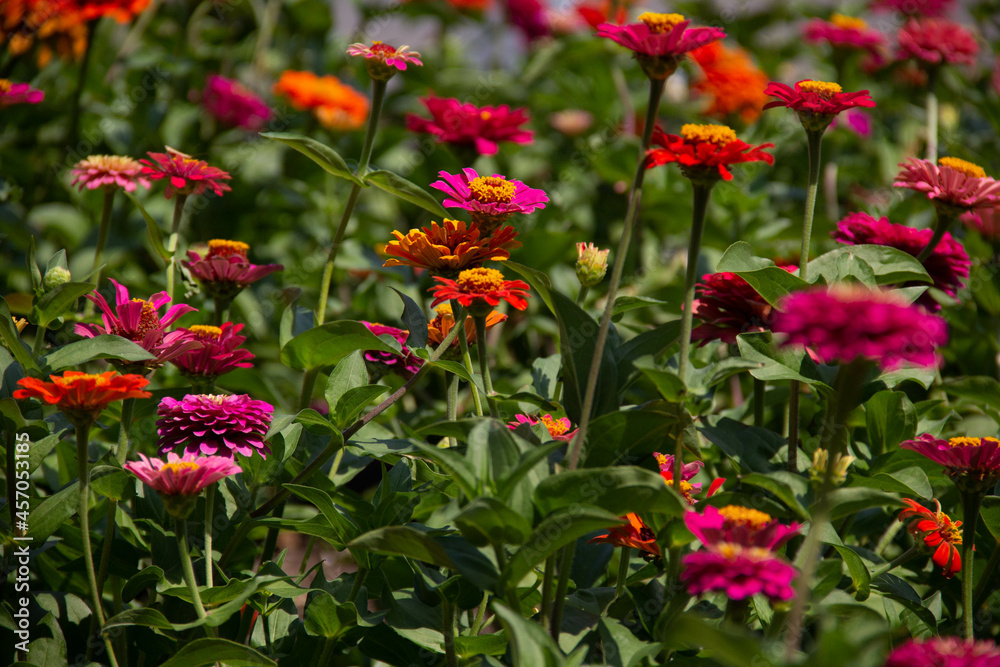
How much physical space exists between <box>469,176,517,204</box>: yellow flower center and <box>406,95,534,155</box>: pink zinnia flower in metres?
0.41

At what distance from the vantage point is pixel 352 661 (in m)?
1.11

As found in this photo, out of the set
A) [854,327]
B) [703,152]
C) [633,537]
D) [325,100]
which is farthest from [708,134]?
[325,100]

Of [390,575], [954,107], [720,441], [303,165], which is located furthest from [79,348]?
[954,107]

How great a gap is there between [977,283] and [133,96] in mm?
2062

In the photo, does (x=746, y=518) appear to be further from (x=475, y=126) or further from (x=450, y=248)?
(x=475, y=126)

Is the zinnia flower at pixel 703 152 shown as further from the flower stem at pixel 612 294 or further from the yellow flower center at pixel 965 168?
the yellow flower center at pixel 965 168

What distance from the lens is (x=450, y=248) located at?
999mm

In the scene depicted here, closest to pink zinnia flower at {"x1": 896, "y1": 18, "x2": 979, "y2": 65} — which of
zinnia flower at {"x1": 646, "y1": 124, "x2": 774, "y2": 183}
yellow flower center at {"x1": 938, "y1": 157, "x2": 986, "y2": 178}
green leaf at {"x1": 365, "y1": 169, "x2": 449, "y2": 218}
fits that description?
yellow flower center at {"x1": 938, "y1": 157, "x2": 986, "y2": 178}

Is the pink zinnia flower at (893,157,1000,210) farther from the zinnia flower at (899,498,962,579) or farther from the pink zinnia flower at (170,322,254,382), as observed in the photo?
the pink zinnia flower at (170,322,254,382)

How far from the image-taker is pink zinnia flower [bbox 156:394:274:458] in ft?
2.90

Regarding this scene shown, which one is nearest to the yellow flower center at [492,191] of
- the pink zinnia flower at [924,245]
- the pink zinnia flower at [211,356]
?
the pink zinnia flower at [211,356]

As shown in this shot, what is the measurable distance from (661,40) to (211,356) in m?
0.63

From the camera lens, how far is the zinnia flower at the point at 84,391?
2.62 ft

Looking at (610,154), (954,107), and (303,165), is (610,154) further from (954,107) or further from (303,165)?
(954,107)
